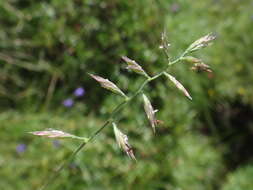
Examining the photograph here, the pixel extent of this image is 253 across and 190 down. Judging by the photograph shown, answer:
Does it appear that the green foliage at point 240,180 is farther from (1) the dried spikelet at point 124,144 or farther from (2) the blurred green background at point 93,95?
(1) the dried spikelet at point 124,144

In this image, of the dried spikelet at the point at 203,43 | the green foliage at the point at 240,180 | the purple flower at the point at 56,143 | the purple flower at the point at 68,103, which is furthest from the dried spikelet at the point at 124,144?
the green foliage at the point at 240,180

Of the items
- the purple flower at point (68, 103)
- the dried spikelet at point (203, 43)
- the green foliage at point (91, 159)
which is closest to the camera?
the dried spikelet at point (203, 43)

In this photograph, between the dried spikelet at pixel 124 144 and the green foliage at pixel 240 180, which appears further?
the green foliage at pixel 240 180

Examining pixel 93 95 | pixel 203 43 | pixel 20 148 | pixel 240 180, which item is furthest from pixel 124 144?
pixel 240 180

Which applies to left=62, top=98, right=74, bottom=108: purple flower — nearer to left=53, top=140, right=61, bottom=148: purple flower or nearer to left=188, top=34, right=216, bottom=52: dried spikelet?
left=53, top=140, right=61, bottom=148: purple flower

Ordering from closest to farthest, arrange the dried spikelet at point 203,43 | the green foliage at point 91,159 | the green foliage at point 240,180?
the dried spikelet at point 203,43 → the green foliage at point 91,159 → the green foliage at point 240,180

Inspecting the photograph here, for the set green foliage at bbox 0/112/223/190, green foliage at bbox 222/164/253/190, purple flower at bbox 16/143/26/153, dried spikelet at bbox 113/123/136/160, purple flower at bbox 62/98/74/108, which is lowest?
green foliage at bbox 222/164/253/190

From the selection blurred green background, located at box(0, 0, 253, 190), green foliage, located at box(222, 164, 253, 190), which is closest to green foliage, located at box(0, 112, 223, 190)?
blurred green background, located at box(0, 0, 253, 190)

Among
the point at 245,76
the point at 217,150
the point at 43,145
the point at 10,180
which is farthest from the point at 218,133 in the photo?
the point at 10,180
